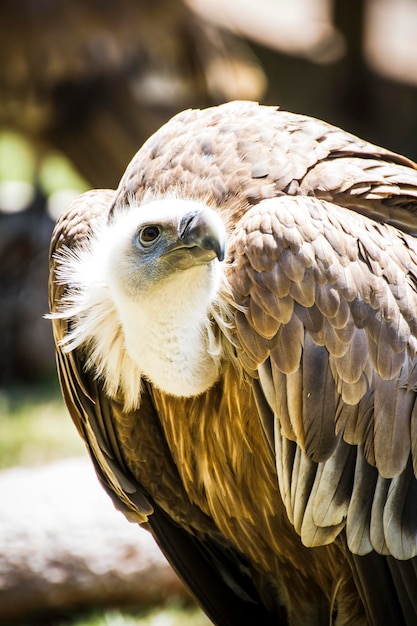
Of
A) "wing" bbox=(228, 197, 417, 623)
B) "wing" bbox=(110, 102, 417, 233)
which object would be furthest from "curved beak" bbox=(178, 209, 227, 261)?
"wing" bbox=(110, 102, 417, 233)

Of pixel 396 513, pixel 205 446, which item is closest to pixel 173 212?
pixel 205 446

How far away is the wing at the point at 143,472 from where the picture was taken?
185 inches

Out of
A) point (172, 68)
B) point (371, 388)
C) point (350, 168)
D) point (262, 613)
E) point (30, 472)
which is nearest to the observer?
point (371, 388)

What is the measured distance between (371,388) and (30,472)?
11.1 feet

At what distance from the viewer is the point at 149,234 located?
13.7ft

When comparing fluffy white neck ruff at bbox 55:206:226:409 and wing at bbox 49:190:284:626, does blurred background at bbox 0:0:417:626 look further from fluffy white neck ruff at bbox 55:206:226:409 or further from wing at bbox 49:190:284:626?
fluffy white neck ruff at bbox 55:206:226:409

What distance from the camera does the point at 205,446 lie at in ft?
14.9

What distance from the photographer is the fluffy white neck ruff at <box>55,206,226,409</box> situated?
4.14 metres

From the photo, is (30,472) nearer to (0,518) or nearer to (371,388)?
(0,518)

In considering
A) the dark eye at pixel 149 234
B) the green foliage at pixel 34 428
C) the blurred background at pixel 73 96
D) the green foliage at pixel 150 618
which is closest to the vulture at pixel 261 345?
the dark eye at pixel 149 234

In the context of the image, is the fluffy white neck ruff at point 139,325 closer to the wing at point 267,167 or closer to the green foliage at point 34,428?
the wing at point 267,167

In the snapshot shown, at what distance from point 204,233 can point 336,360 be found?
26.6 inches

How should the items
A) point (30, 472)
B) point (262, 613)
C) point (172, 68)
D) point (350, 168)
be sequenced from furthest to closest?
point (172, 68), point (30, 472), point (262, 613), point (350, 168)

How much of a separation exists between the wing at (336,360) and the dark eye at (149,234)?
315mm
